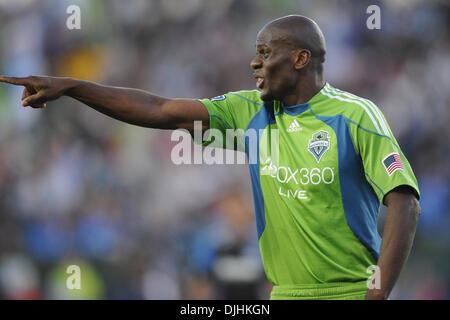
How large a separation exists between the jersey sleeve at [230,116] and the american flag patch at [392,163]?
1.05 m

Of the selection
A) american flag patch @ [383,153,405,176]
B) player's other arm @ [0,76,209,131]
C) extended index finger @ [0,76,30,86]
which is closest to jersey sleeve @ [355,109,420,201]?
american flag patch @ [383,153,405,176]

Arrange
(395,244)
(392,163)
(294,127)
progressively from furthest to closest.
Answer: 1. (294,127)
2. (392,163)
3. (395,244)

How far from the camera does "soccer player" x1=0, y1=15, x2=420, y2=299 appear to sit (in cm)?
390

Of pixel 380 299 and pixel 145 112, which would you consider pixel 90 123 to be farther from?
pixel 380 299

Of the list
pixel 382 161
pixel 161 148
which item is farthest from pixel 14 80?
pixel 161 148

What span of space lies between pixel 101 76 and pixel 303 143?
6565mm

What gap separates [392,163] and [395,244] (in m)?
0.48

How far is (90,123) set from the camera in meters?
9.95

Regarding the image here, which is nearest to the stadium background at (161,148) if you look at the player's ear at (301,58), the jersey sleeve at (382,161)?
the player's ear at (301,58)

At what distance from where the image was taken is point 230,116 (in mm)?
4480

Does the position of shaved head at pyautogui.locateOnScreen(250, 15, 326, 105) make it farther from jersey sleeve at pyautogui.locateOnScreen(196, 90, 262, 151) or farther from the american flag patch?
the american flag patch

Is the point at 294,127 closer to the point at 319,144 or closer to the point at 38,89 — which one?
the point at 319,144

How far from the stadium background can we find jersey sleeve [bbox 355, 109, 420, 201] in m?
4.39
